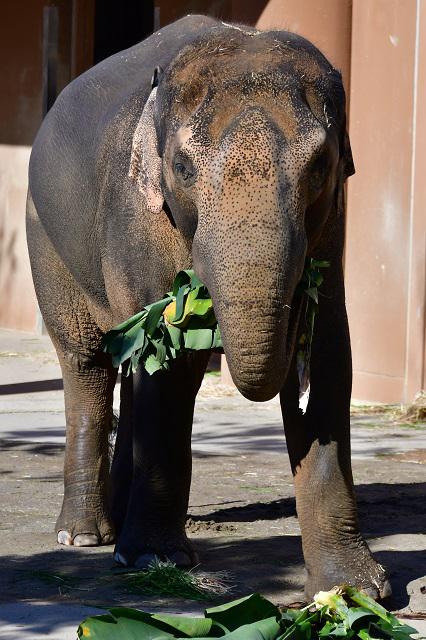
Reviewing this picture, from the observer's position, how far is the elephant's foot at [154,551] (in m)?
5.33

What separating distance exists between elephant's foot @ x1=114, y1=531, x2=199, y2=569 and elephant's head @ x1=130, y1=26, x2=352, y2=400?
3.94 ft

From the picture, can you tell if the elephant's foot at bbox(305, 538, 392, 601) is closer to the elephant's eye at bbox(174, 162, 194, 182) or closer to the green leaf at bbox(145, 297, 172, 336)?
the green leaf at bbox(145, 297, 172, 336)

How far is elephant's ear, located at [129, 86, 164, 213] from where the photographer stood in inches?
192

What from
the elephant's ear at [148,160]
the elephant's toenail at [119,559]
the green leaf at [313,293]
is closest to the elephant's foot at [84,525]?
the elephant's toenail at [119,559]

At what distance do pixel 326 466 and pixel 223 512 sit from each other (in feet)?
5.44

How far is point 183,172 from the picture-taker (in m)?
4.53

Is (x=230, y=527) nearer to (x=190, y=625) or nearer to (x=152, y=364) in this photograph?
(x=152, y=364)

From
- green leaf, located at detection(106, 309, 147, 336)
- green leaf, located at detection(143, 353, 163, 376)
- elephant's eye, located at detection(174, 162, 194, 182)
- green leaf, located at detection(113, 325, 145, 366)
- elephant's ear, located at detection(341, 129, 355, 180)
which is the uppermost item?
elephant's ear, located at detection(341, 129, 355, 180)

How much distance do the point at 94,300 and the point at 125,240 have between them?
778 mm

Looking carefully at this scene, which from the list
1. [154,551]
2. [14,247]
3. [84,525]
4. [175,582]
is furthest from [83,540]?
[14,247]

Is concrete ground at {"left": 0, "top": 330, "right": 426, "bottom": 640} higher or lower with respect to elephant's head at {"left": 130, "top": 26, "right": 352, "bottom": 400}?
lower

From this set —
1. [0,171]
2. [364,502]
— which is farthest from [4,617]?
[0,171]

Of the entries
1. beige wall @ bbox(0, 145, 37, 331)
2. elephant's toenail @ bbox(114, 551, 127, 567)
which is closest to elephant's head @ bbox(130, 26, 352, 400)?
elephant's toenail @ bbox(114, 551, 127, 567)

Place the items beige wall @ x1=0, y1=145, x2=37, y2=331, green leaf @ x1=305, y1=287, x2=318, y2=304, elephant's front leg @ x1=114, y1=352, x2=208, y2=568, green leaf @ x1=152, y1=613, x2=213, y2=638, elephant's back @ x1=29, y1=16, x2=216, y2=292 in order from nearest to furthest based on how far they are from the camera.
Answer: green leaf @ x1=152, y1=613, x2=213, y2=638 → green leaf @ x1=305, y1=287, x2=318, y2=304 → elephant's front leg @ x1=114, y1=352, x2=208, y2=568 → elephant's back @ x1=29, y1=16, x2=216, y2=292 → beige wall @ x1=0, y1=145, x2=37, y2=331
